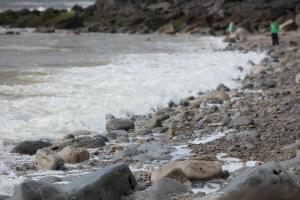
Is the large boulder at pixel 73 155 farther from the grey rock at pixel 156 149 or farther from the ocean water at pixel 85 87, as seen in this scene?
the grey rock at pixel 156 149

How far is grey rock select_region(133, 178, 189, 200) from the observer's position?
549 centimetres

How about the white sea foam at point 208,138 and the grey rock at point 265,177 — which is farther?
the white sea foam at point 208,138

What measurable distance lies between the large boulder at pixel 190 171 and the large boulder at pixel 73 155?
1519mm

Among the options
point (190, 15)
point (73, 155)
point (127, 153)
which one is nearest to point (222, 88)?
point (127, 153)

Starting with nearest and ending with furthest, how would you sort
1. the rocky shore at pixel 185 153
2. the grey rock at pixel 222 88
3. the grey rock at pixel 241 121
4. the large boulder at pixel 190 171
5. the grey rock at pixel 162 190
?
1. the rocky shore at pixel 185 153
2. the grey rock at pixel 162 190
3. the large boulder at pixel 190 171
4. the grey rock at pixel 241 121
5. the grey rock at pixel 222 88

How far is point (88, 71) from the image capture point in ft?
56.5

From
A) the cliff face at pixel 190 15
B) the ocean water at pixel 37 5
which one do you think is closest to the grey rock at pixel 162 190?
the cliff face at pixel 190 15

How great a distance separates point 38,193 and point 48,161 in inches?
90.3

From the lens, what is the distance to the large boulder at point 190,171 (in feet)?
20.1

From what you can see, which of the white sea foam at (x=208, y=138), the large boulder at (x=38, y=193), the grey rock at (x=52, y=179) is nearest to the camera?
the large boulder at (x=38, y=193)

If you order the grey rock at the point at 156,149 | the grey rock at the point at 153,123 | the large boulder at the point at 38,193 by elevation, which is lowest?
the grey rock at the point at 153,123

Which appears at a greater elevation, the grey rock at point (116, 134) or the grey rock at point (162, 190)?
the grey rock at point (162, 190)

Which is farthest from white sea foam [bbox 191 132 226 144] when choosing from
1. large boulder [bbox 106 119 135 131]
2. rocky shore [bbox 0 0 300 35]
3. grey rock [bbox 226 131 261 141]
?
rocky shore [bbox 0 0 300 35]

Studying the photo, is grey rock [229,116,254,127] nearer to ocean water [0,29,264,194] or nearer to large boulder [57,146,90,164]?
ocean water [0,29,264,194]
